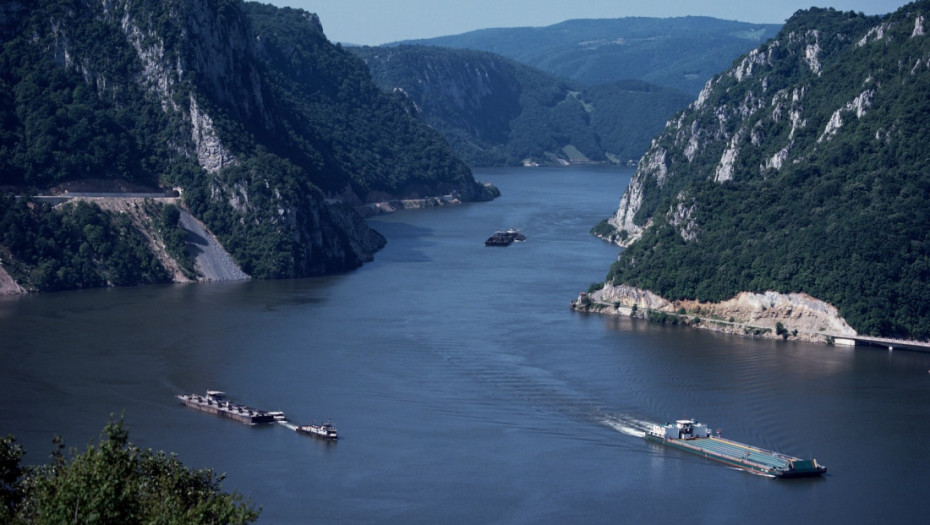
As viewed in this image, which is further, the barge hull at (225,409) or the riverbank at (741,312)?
the riverbank at (741,312)

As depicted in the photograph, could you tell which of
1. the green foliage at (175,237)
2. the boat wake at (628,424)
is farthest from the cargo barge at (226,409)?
the green foliage at (175,237)

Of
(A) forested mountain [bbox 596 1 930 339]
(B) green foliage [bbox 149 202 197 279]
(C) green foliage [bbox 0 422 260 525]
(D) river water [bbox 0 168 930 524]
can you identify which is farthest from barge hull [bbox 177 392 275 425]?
(B) green foliage [bbox 149 202 197 279]

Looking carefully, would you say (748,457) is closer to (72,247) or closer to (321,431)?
(321,431)

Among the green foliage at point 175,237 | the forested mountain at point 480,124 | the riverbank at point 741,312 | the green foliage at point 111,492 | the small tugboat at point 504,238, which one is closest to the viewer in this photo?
the green foliage at point 111,492

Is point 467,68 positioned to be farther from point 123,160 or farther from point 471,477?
point 471,477

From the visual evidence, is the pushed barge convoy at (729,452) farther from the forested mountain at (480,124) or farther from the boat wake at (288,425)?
the forested mountain at (480,124)

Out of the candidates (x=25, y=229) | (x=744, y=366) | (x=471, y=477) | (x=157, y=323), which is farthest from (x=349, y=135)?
(x=471, y=477)
